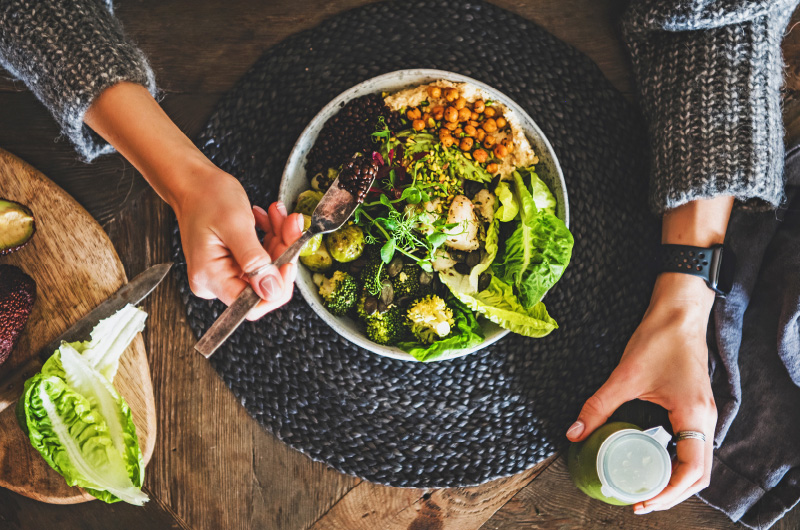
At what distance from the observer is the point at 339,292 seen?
1.17m

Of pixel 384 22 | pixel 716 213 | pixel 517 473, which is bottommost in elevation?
pixel 517 473

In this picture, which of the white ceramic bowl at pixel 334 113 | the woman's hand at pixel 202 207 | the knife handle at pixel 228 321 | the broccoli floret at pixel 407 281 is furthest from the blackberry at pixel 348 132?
the knife handle at pixel 228 321

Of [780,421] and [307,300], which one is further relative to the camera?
[780,421]

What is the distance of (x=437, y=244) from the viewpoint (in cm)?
113

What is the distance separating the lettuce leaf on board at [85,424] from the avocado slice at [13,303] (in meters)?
0.09

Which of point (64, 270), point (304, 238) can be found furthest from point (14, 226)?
point (304, 238)

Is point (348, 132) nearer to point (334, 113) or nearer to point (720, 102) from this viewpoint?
point (334, 113)

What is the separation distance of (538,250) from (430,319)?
0.27 metres

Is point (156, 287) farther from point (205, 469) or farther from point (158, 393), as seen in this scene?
point (205, 469)

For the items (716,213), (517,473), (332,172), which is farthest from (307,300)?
(716,213)

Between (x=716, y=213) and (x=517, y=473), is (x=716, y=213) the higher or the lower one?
the higher one

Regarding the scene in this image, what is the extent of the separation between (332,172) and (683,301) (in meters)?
0.82

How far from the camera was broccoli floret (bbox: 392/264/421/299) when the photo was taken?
119 cm

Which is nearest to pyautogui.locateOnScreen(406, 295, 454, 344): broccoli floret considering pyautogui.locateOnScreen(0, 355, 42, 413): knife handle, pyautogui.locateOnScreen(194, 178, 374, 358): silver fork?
pyautogui.locateOnScreen(194, 178, 374, 358): silver fork
